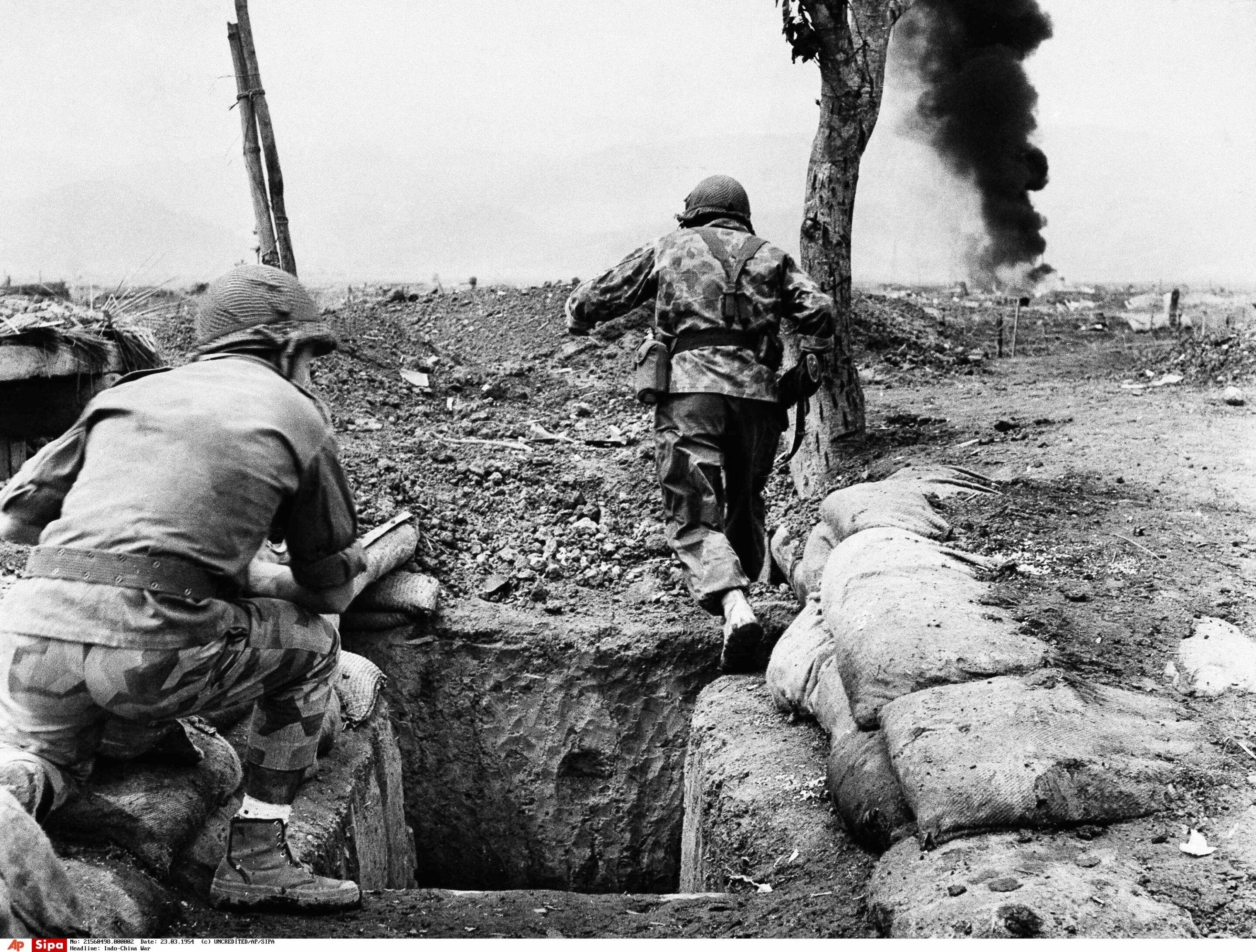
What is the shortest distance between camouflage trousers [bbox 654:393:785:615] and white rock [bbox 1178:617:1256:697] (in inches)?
57.5

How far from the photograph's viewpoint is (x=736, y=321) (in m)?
4.15

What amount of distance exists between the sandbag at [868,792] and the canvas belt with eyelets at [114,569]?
1.53 meters

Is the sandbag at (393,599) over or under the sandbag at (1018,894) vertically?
under

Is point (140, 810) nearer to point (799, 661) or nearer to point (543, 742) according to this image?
point (799, 661)

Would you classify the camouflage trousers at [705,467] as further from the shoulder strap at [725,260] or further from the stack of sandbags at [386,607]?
the stack of sandbags at [386,607]

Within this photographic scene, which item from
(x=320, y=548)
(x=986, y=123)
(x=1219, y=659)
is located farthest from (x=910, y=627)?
(x=986, y=123)

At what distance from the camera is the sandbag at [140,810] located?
2.44m

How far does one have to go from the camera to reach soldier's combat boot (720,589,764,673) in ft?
12.8

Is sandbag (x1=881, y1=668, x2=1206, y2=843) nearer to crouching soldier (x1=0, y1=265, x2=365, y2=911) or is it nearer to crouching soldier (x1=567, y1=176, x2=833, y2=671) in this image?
crouching soldier (x1=0, y1=265, x2=365, y2=911)

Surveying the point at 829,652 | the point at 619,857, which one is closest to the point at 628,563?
the point at 619,857

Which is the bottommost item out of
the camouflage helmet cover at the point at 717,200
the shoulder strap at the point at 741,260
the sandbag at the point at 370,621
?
the sandbag at the point at 370,621

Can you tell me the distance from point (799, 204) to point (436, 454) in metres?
5.81

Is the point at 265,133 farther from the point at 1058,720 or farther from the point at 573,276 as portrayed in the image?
the point at 1058,720

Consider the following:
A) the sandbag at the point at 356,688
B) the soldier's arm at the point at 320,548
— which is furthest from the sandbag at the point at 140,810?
the sandbag at the point at 356,688
